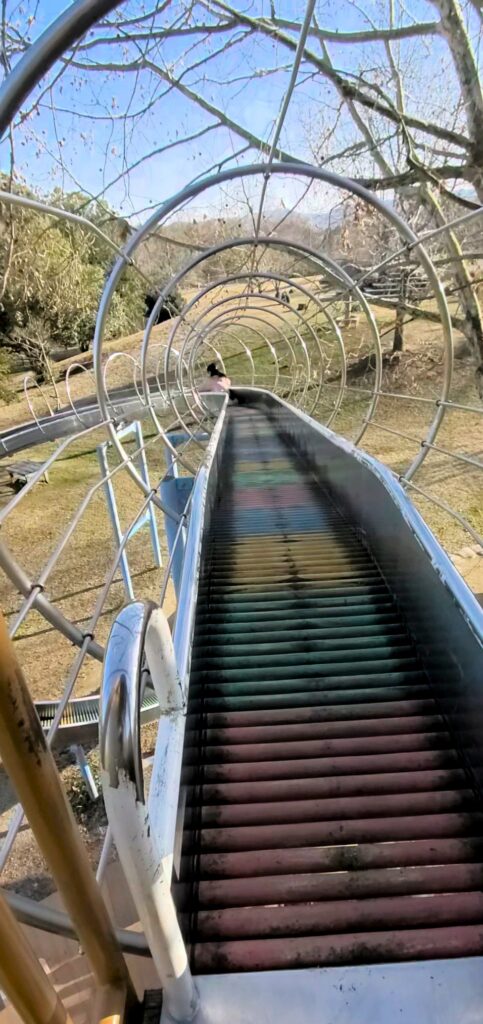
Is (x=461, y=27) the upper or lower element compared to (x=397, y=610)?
upper

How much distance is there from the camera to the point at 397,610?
251cm

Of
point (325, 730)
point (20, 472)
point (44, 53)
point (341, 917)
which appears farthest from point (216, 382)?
point (341, 917)

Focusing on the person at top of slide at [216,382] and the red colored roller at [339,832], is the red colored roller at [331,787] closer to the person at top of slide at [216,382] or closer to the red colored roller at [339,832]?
the red colored roller at [339,832]

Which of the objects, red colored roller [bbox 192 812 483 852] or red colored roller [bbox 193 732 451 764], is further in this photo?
red colored roller [bbox 193 732 451 764]

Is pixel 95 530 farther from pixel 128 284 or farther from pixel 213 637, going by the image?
pixel 128 284

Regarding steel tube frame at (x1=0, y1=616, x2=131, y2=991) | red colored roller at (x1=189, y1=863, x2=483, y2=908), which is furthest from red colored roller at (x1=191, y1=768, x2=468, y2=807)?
steel tube frame at (x1=0, y1=616, x2=131, y2=991)

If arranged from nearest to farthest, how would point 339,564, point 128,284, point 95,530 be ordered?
point 339,564
point 95,530
point 128,284

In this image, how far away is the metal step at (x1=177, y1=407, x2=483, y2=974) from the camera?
1.27 m

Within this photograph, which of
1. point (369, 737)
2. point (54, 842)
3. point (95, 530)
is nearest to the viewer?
point (54, 842)

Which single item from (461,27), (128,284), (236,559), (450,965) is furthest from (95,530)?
(128,284)

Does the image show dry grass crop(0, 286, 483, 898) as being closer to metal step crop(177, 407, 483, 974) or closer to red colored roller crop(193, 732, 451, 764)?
metal step crop(177, 407, 483, 974)

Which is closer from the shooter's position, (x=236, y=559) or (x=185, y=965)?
(x=185, y=965)

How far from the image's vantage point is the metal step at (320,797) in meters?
1.27

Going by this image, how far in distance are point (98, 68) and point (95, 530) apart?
293 inches
